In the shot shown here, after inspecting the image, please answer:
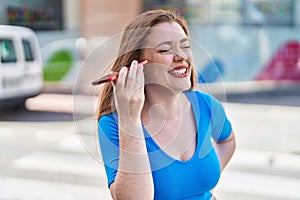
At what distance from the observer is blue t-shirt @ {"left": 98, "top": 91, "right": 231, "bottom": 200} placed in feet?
4.97

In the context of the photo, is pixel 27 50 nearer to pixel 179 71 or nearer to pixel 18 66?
pixel 18 66

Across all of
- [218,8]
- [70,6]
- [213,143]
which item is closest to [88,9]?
[70,6]

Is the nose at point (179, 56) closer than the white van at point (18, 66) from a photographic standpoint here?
Yes

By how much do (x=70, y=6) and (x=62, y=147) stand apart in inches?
274

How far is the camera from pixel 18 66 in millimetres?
9867

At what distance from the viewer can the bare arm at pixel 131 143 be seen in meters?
1.31

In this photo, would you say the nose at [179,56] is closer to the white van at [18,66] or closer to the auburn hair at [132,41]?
the auburn hair at [132,41]

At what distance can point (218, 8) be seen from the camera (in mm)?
11984

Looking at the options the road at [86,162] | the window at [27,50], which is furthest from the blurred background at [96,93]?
the window at [27,50]

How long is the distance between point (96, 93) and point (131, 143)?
9.5 inches

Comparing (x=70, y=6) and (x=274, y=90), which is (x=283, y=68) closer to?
(x=274, y=90)

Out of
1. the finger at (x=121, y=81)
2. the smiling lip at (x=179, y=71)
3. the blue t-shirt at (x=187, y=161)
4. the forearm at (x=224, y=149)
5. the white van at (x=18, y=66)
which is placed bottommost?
the white van at (x=18, y=66)

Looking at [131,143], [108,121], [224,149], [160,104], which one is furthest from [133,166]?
[224,149]

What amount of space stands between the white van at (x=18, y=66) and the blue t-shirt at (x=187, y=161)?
8099mm
